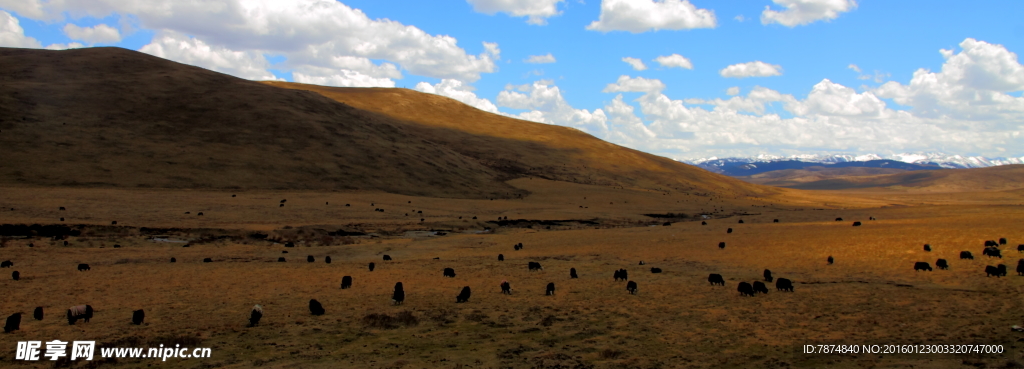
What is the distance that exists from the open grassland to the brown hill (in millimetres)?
26218

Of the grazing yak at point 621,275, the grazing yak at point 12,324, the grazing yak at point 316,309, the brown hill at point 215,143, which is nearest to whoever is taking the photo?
the grazing yak at point 12,324

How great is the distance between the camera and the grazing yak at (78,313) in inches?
649

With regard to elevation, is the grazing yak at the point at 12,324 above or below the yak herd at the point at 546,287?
below

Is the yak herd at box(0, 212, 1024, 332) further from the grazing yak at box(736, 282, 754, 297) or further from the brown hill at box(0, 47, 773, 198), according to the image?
the brown hill at box(0, 47, 773, 198)

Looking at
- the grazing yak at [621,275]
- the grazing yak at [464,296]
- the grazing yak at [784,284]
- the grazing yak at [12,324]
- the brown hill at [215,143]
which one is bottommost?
the grazing yak at [12,324]

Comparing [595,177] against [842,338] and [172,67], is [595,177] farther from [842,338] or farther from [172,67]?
[842,338]

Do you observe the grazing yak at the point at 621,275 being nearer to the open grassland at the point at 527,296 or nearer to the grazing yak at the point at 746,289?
the open grassland at the point at 527,296

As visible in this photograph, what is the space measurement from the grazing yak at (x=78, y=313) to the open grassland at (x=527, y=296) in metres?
0.51

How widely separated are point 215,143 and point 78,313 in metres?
73.2

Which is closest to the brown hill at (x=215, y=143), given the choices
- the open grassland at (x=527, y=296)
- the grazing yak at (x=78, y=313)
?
the open grassland at (x=527, y=296)

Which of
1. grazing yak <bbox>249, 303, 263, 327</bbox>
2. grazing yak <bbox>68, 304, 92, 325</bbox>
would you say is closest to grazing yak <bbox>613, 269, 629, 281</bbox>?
grazing yak <bbox>249, 303, 263, 327</bbox>

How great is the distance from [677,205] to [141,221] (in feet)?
221

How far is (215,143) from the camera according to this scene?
83000 millimetres

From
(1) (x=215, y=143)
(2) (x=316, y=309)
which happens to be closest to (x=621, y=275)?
(2) (x=316, y=309)
